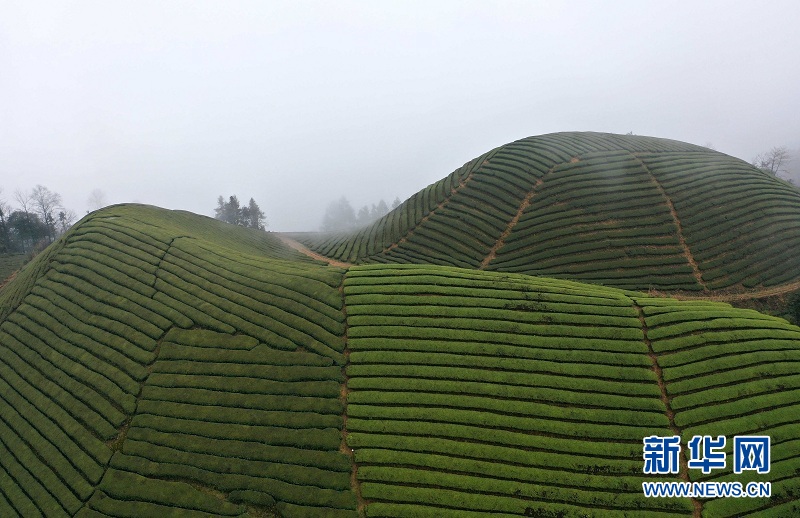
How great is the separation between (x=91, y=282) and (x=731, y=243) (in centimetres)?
8559

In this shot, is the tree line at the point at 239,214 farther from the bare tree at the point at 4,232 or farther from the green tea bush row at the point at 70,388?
the green tea bush row at the point at 70,388

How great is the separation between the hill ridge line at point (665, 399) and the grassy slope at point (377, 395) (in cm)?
20

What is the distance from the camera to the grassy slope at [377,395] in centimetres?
2523

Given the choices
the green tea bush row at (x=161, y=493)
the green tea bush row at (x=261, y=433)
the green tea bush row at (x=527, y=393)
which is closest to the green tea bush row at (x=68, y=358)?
the green tea bush row at (x=261, y=433)

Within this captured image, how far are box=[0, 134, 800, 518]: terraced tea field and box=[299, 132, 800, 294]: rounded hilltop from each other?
1762 cm

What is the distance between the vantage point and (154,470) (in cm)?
2736

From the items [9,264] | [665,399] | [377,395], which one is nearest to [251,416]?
[377,395]

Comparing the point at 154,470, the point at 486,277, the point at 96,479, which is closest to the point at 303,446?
the point at 154,470

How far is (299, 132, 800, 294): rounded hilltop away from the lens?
52688mm

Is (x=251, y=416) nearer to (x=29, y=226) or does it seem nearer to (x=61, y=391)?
(x=61, y=391)

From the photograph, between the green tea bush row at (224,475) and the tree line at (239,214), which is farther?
the tree line at (239,214)

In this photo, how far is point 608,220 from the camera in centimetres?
5903

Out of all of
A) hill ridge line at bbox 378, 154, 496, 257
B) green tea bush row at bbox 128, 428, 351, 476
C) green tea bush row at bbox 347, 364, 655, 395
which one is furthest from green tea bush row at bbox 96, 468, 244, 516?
hill ridge line at bbox 378, 154, 496, 257

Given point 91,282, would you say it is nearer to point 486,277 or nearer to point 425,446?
point 425,446
